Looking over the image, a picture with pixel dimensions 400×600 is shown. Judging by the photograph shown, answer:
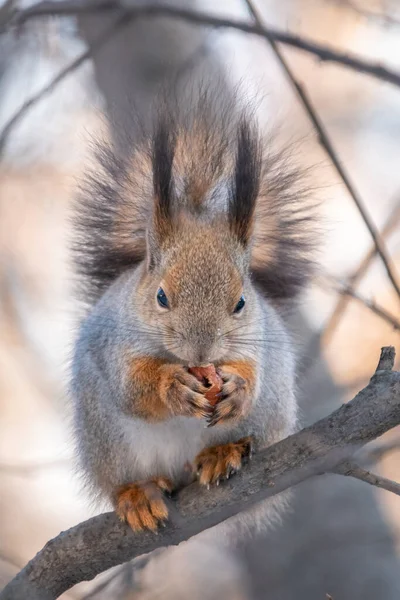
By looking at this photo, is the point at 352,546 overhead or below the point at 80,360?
below

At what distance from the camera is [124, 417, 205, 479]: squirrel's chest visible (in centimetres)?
201

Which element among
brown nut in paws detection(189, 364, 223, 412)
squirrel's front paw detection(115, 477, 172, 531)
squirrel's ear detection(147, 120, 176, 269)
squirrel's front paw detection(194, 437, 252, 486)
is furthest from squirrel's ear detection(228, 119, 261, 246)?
squirrel's front paw detection(115, 477, 172, 531)

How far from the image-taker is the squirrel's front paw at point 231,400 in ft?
5.90

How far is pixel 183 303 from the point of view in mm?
1822

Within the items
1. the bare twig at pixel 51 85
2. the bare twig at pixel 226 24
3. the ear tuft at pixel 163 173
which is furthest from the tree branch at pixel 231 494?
the bare twig at pixel 51 85

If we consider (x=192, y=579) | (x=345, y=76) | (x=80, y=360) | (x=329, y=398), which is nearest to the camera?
(x=80, y=360)

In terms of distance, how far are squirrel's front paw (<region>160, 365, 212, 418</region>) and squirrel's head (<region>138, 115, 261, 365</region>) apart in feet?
0.16

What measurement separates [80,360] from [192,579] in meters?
1.17

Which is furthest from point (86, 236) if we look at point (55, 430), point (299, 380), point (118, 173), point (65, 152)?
point (55, 430)

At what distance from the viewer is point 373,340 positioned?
316 centimetres

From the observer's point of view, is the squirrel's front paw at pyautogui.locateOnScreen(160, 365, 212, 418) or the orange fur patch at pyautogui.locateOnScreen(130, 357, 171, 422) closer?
the squirrel's front paw at pyautogui.locateOnScreen(160, 365, 212, 418)

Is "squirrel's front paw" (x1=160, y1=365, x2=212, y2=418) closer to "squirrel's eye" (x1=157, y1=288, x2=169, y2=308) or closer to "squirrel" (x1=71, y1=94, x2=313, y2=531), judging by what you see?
"squirrel" (x1=71, y1=94, x2=313, y2=531)

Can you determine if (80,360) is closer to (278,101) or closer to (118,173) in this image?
(118,173)

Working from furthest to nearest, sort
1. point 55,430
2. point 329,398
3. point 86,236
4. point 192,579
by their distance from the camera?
point 55,430, point 192,579, point 329,398, point 86,236
